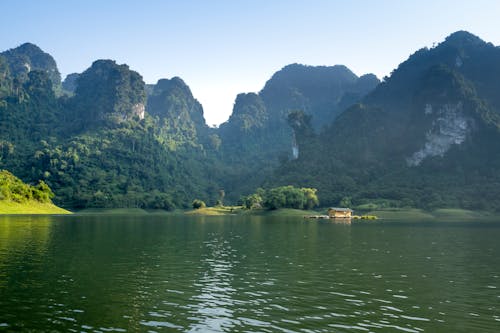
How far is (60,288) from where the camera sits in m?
30.3

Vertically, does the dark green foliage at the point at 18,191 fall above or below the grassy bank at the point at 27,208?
above

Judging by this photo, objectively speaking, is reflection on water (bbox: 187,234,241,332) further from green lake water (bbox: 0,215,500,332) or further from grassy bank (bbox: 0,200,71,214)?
grassy bank (bbox: 0,200,71,214)

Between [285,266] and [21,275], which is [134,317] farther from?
[285,266]

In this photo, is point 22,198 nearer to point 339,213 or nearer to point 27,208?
point 27,208

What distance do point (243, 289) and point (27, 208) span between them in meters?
150

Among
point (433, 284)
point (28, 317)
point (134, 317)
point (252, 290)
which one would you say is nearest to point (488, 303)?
point (433, 284)

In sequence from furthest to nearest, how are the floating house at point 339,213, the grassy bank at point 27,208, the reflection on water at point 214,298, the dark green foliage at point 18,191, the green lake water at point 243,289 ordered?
1. the floating house at point 339,213
2. the dark green foliage at point 18,191
3. the grassy bank at point 27,208
4. the green lake water at point 243,289
5. the reflection on water at point 214,298

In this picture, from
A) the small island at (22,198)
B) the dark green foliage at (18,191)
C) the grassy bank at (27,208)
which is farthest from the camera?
the dark green foliage at (18,191)

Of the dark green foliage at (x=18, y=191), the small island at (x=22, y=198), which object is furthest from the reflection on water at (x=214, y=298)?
the dark green foliage at (x=18, y=191)

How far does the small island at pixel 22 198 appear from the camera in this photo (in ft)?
491

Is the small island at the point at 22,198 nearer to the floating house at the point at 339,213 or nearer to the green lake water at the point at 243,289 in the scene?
the green lake water at the point at 243,289

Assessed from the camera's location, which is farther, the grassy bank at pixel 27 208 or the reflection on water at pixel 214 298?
the grassy bank at pixel 27 208

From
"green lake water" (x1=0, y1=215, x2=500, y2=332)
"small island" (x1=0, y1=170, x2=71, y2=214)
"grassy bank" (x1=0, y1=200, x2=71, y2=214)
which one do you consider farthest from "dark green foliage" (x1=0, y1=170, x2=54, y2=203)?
"green lake water" (x1=0, y1=215, x2=500, y2=332)

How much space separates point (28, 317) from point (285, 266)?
25.3 meters
